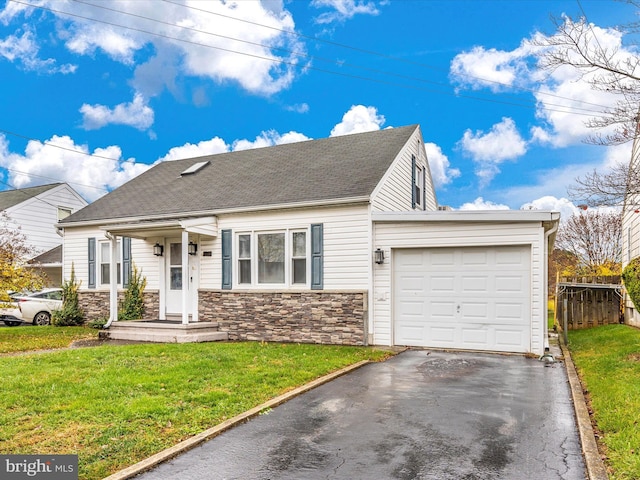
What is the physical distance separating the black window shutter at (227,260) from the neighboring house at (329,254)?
1.1 inches

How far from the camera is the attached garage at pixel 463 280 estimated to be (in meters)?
9.60

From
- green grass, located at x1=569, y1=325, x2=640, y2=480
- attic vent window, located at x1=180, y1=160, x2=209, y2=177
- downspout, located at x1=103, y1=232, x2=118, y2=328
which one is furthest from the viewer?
attic vent window, located at x1=180, y1=160, x2=209, y2=177

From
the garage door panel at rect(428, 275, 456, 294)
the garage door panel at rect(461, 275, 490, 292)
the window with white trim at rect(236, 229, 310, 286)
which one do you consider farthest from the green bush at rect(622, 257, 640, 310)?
the window with white trim at rect(236, 229, 310, 286)

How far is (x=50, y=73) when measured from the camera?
20844 millimetres

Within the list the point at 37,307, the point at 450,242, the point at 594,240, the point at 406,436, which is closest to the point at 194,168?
the point at 37,307

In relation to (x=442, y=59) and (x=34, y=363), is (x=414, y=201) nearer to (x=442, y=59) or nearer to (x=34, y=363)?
(x=442, y=59)

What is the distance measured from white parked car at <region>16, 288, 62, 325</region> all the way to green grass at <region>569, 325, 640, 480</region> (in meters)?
16.2

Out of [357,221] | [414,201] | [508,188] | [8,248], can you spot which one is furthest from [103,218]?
[508,188]

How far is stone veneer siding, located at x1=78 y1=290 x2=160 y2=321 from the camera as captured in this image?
1391cm

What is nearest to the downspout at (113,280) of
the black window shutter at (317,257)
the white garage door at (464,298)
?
the black window shutter at (317,257)

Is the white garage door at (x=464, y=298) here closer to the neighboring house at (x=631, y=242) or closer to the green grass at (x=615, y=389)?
the green grass at (x=615, y=389)

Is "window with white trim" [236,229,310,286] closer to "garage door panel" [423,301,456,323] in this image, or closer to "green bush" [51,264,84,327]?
"garage door panel" [423,301,456,323]

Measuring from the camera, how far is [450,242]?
1021 centimetres

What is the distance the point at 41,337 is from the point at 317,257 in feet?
26.1
